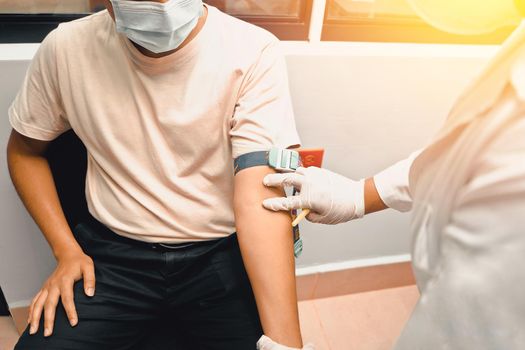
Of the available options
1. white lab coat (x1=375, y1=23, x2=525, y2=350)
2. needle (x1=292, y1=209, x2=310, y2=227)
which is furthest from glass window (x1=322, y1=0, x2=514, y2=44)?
white lab coat (x1=375, y1=23, x2=525, y2=350)

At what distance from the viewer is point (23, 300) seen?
1520 millimetres

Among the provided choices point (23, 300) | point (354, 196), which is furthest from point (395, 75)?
point (23, 300)

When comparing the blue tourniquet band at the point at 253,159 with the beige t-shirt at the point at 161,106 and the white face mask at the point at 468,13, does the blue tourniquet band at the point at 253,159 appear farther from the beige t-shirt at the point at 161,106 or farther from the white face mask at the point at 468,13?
the white face mask at the point at 468,13

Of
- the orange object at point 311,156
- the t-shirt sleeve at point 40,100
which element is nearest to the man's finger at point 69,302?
the t-shirt sleeve at point 40,100

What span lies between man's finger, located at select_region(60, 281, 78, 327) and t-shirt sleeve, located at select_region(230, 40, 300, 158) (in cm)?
53

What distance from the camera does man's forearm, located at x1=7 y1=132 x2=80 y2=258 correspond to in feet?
3.56

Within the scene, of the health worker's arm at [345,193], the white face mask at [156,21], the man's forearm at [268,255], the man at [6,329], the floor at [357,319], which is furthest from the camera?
the floor at [357,319]

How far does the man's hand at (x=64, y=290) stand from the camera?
983mm

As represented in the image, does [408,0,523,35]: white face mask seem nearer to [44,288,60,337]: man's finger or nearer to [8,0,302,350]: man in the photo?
[8,0,302,350]: man

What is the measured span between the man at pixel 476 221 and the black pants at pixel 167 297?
503 mm

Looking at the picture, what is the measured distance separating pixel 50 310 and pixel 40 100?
507 millimetres

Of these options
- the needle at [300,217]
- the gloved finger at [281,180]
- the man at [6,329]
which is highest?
the gloved finger at [281,180]

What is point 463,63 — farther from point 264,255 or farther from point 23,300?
point 23,300

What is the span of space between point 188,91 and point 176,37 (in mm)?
127
